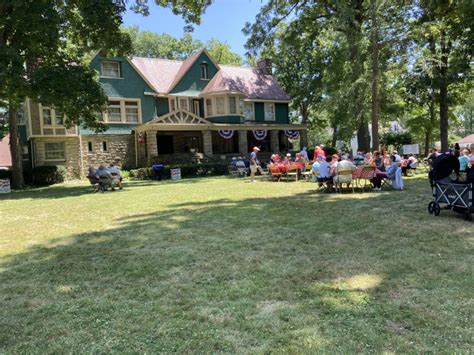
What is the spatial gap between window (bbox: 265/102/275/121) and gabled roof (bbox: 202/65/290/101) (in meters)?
0.68

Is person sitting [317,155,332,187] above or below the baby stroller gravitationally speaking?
above

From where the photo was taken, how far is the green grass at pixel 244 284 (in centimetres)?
350

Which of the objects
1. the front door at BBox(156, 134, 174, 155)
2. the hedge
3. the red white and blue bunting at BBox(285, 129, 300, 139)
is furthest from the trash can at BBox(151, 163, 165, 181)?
the red white and blue bunting at BBox(285, 129, 300, 139)

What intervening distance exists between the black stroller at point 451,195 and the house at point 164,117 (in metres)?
20.5

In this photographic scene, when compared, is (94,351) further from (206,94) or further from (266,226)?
(206,94)

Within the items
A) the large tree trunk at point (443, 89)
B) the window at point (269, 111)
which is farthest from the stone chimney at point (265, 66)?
the large tree trunk at point (443, 89)

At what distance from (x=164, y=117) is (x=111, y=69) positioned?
613cm

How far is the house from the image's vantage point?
90.9 ft

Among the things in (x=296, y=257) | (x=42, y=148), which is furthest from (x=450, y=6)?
(x=42, y=148)

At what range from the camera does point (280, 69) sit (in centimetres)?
4516

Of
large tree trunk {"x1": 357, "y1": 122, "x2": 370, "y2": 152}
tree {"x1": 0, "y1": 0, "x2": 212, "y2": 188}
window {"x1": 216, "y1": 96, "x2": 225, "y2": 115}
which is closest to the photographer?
tree {"x1": 0, "y1": 0, "x2": 212, "y2": 188}

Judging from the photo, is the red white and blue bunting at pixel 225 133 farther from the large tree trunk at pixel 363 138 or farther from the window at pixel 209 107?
the large tree trunk at pixel 363 138

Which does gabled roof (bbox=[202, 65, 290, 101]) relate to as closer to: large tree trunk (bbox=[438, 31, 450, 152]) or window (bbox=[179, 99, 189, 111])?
window (bbox=[179, 99, 189, 111])

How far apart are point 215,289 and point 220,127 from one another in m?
25.5
